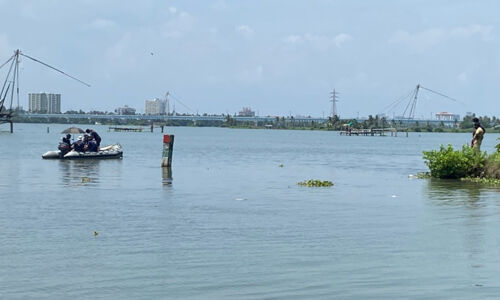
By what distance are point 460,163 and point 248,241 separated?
1955 centimetres

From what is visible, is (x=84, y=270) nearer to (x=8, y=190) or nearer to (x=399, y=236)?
(x=399, y=236)

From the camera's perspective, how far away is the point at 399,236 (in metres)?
21.0

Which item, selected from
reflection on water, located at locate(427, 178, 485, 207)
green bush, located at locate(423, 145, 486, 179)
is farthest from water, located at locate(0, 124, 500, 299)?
green bush, located at locate(423, 145, 486, 179)

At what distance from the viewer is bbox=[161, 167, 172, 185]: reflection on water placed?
37688 mm

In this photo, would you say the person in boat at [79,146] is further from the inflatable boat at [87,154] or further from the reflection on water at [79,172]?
the reflection on water at [79,172]

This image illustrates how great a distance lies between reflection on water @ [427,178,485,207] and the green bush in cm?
47

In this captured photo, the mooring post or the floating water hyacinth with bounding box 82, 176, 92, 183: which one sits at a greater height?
the mooring post

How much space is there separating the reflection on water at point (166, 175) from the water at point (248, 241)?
1.70 metres

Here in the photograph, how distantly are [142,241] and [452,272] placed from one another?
23.8 ft

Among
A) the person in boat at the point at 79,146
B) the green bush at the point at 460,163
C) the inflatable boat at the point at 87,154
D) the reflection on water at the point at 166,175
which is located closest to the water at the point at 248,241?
the reflection on water at the point at 166,175

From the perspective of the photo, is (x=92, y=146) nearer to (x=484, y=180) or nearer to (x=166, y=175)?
(x=166, y=175)

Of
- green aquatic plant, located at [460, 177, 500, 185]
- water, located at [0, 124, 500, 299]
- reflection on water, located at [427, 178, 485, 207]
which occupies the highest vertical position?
green aquatic plant, located at [460, 177, 500, 185]

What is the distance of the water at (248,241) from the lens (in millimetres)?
15438

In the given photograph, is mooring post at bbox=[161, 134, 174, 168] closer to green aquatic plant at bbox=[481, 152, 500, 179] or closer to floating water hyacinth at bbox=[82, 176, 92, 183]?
floating water hyacinth at bbox=[82, 176, 92, 183]
